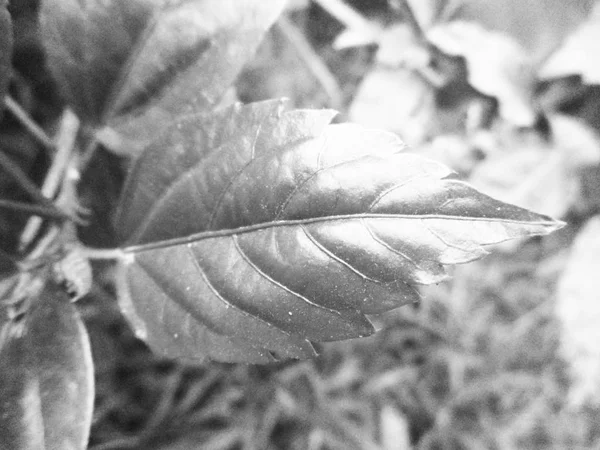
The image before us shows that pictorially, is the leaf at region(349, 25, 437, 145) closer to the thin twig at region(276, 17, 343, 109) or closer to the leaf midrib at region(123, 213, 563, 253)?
the thin twig at region(276, 17, 343, 109)

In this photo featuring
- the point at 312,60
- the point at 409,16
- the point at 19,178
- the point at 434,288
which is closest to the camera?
the point at 19,178

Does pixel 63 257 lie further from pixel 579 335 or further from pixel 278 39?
pixel 579 335

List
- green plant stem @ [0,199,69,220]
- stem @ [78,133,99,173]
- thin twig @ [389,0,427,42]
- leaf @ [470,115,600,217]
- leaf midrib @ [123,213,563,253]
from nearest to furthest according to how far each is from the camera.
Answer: leaf midrib @ [123,213,563,253]
green plant stem @ [0,199,69,220]
stem @ [78,133,99,173]
thin twig @ [389,0,427,42]
leaf @ [470,115,600,217]

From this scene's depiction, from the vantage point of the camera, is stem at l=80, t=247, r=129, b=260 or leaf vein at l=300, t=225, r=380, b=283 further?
stem at l=80, t=247, r=129, b=260

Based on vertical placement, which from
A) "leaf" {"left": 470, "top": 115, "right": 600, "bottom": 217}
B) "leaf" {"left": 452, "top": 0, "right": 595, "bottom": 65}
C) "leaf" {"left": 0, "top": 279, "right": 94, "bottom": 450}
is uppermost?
"leaf" {"left": 452, "top": 0, "right": 595, "bottom": 65}

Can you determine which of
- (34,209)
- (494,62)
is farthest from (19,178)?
(494,62)

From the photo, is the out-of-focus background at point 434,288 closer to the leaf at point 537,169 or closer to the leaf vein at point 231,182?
the leaf at point 537,169

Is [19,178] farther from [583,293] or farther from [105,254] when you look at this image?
[583,293]

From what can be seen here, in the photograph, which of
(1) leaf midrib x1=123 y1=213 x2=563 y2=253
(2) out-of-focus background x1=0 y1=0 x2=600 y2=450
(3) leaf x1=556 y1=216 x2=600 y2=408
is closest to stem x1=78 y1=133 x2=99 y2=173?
(2) out-of-focus background x1=0 y1=0 x2=600 y2=450
